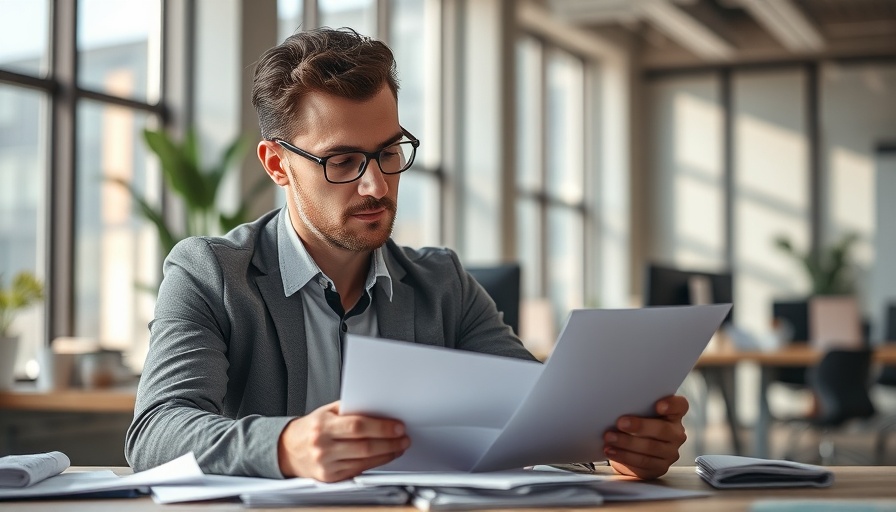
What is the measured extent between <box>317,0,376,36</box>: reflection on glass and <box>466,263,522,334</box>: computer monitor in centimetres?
367

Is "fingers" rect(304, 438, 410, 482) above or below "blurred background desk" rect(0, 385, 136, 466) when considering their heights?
above

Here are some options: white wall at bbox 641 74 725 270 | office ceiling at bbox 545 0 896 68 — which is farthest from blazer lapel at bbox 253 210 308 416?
white wall at bbox 641 74 725 270

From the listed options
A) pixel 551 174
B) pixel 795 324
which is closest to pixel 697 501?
pixel 795 324

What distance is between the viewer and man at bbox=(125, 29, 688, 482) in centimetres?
129

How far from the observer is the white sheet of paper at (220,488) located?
108cm

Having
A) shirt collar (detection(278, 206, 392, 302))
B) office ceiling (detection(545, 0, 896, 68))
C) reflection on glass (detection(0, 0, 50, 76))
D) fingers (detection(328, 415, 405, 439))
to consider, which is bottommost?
fingers (detection(328, 415, 405, 439))

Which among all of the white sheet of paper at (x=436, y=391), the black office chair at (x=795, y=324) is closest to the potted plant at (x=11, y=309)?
the white sheet of paper at (x=436, y=391)

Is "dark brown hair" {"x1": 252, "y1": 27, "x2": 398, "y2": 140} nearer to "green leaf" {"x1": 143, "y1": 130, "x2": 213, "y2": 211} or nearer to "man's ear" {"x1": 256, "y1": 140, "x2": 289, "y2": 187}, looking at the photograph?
"man's ear" {"x1": 256, "y1": 140, "x2": 289, "y2": 187}

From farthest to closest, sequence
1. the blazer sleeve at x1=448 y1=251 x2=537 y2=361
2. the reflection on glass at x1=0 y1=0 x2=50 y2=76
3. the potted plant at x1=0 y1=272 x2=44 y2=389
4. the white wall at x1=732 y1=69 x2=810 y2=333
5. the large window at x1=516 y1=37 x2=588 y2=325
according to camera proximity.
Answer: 1. the white wall at x1=732 y1=69 x2=810 y2=333
2. the large window at x1=516 y1=37 x2=588 y2=325
3. the reflection on glass at x1=0 y1=0 x2=50 y2=76
4. the potted plant at x1=0 y1=272 x2=44 y2=389
5. the blazer sleeve at x1=448 y1=251 x2=537 y2=361

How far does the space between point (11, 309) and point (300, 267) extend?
207cm

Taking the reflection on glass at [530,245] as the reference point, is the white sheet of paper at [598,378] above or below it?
below

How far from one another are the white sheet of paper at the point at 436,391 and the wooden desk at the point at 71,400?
209 cm

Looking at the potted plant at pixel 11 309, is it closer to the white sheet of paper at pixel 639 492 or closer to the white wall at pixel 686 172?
the white sheet of paper at pixel 639 492

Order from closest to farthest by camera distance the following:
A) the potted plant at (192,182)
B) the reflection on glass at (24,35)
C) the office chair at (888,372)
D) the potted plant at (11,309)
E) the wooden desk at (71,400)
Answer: the wooden desk at (71,400)
the potted plant at (11,309)
the potted plant at (192,182)
the reflection on glass at (24,35)
the office chair at (888,372)
